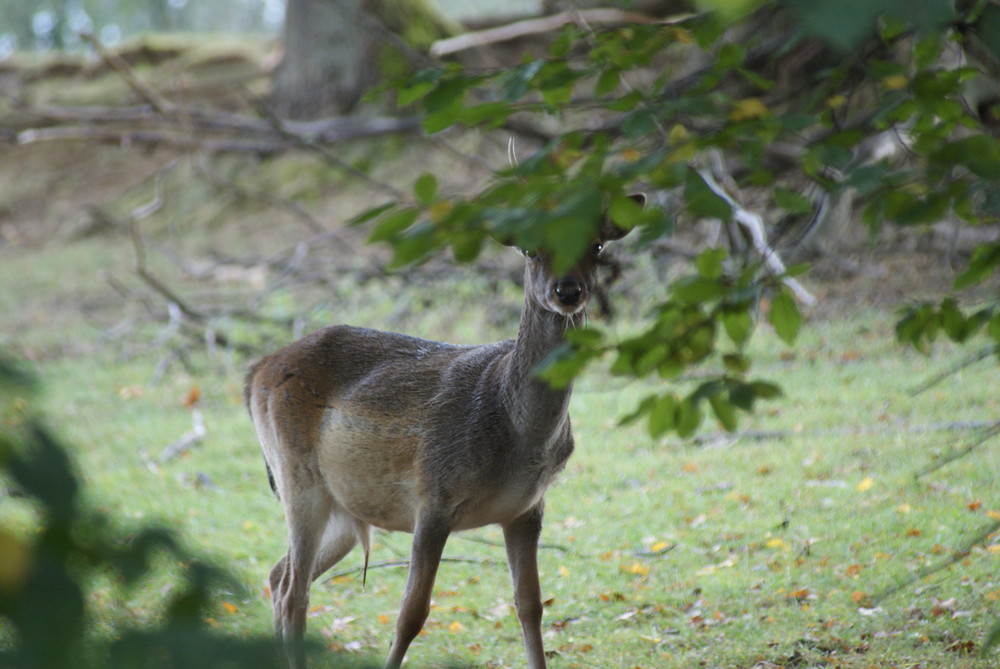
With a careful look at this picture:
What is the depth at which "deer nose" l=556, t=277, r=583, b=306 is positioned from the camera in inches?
168

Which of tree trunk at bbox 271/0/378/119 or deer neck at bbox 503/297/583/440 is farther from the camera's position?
tree trunk at bbox 271/0/378/119

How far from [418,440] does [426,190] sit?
96.8 inches

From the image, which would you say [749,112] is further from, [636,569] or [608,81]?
[636,569]

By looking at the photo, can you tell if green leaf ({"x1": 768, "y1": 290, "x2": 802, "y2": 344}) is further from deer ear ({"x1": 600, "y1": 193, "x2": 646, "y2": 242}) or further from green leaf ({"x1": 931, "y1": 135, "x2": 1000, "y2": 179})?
deer ear ({"x1": 600, "y1": 193, "x2": 646, "y2": 242})

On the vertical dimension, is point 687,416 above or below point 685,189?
below

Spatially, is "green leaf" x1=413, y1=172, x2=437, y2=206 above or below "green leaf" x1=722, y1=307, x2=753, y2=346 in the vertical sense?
above

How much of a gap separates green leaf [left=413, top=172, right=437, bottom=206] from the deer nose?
172 cm

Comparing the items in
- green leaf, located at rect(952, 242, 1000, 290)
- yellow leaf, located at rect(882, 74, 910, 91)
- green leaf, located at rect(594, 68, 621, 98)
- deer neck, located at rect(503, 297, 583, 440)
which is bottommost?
deer neck, located at rect(503, 297, 583, 440)

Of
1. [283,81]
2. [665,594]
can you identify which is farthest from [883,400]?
[283,81]

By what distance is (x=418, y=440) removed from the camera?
491 centimetres

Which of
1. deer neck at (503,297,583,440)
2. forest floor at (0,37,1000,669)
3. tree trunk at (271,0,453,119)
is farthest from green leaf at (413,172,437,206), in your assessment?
tree trunk at (271,0,453,119)

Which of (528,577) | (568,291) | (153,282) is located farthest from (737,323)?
(153,282)

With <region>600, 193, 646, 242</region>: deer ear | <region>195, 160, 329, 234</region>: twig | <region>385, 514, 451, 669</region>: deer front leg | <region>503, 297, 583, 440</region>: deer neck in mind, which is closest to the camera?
<region>600, 193, 646, 242</region>: deer ear

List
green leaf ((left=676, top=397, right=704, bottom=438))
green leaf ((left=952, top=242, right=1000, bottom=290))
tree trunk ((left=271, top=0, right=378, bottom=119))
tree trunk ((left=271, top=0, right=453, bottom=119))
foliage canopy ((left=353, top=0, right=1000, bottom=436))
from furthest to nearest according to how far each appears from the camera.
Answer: tree trunk ((left=271, top=0, right=378, bottom=119))
tree trunk ((left=271, top=0, right=453, bottom=119))
green leaf ((left=952, top=242, right=1000, bottom=290))
green leaf ((left=676, top=397, right=704, bottom=438))
foliage canopy ((left=353, top=0, right=1000, bottom=436))
